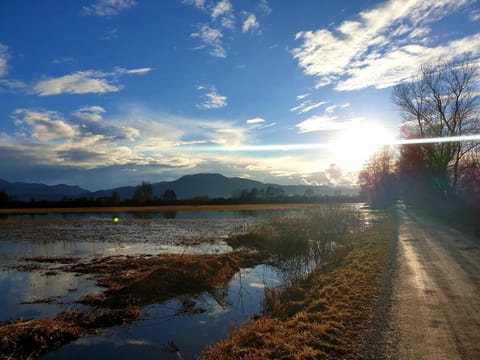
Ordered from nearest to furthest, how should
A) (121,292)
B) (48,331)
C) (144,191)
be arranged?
(48,331)
(121,292)
(144,191)

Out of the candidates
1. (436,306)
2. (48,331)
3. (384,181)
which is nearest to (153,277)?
(48,331)

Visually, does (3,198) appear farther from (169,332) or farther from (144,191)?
(169,332)

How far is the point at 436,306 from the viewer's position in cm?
891

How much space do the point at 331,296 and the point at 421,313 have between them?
2571 millimetres

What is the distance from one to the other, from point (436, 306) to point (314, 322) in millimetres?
3270

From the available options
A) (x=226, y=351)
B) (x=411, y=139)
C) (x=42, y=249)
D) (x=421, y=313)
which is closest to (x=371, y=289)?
(x=421, y=313)

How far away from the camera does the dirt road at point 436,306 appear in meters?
6.51

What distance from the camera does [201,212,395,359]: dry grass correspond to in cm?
681

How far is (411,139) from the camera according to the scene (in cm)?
4944

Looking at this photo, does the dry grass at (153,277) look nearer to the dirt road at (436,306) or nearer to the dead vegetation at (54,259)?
the dead vegetation at (54,259)

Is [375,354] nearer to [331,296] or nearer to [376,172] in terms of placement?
[331,296]

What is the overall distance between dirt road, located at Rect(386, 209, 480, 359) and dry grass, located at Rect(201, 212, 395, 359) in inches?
28.4

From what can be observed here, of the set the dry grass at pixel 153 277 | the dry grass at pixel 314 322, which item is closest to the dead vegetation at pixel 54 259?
the dry grass at pixel 153 277

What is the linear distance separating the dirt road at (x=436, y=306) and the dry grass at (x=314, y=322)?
722 millimetres
